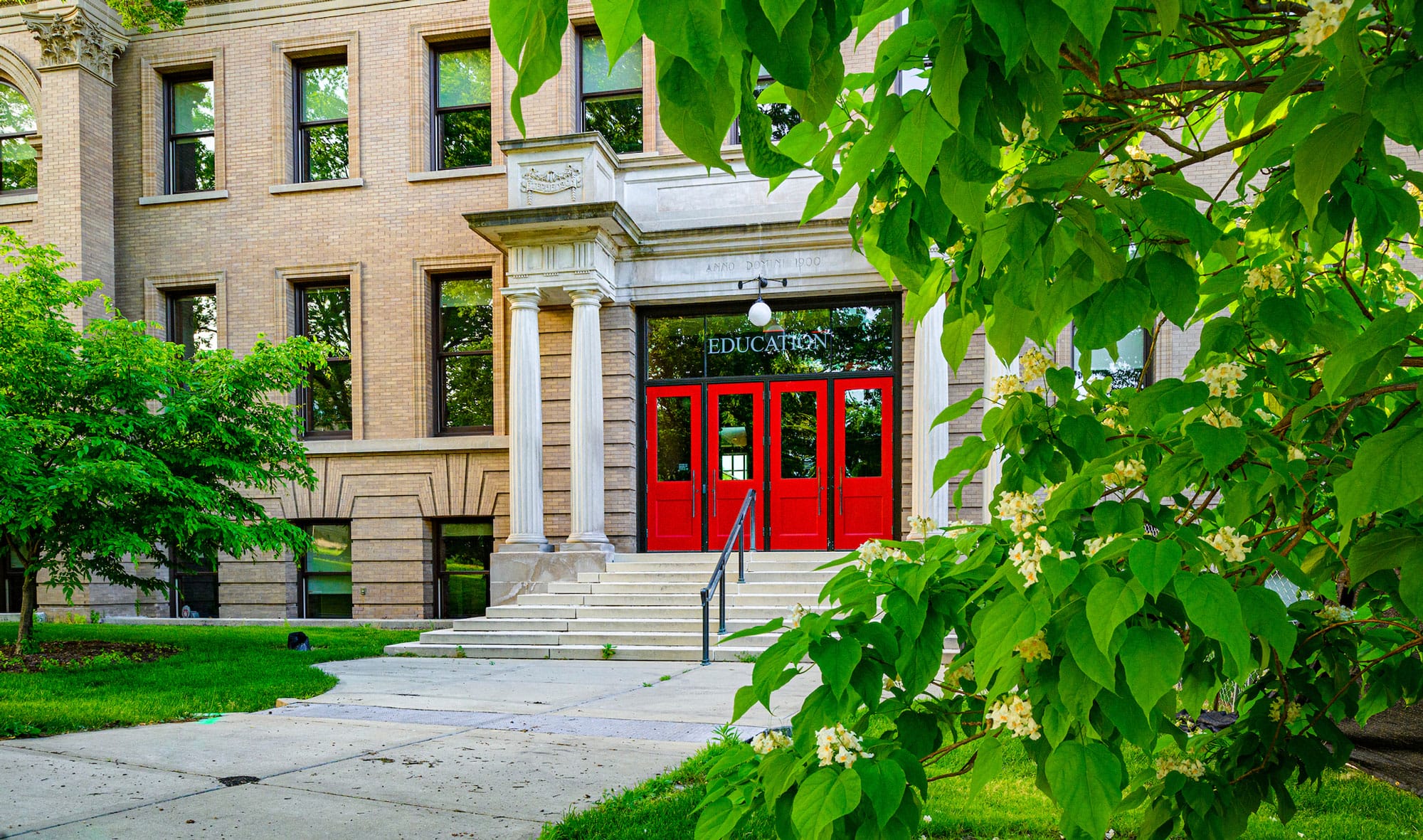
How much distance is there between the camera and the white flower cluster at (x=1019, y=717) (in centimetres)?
200

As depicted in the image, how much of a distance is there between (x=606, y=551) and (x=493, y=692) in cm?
673

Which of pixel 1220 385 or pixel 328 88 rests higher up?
pixel 328 88

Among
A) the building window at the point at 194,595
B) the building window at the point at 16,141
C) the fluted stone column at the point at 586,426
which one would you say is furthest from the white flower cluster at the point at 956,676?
the building window at the point at 16,141

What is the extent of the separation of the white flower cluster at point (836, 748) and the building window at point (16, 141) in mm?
24123

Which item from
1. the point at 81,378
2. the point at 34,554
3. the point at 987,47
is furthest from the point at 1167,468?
the point at 34,554

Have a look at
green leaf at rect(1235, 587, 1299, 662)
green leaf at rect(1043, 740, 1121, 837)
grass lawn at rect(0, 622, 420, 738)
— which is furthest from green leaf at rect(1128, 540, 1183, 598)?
grass lawn at rect(0, 622, 420, 738)

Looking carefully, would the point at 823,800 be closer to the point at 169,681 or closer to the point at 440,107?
the point at 169,681

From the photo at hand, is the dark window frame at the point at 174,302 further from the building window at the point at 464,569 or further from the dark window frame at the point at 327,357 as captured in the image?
the building window at the point at 464,569

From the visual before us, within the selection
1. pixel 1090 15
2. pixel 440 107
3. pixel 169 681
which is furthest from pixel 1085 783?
pixel 440 107

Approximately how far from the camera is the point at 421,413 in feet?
62.3

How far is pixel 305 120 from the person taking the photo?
20.3m

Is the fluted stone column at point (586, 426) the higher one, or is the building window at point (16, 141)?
the building window at point (16, 141)

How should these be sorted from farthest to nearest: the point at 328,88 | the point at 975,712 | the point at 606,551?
the point at 328,88, the point at 606,551, the point at 975,712

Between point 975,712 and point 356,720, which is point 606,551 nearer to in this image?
point 356,720
